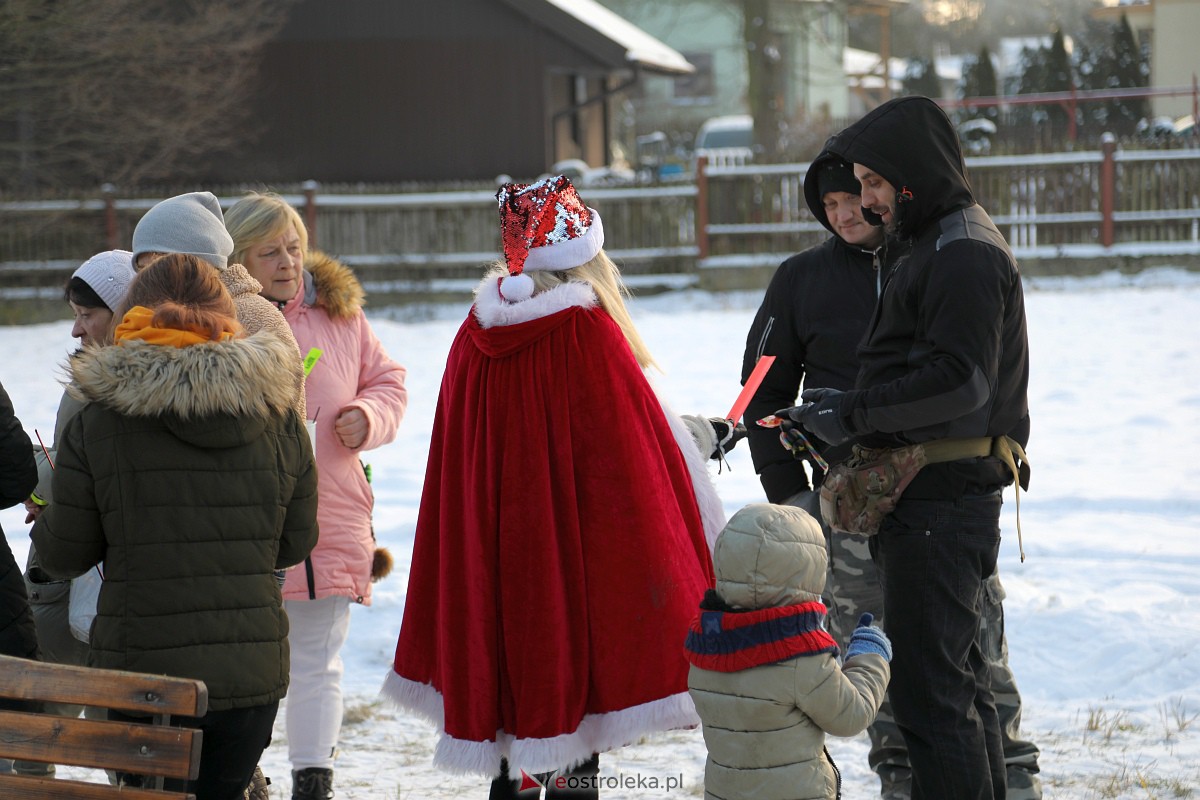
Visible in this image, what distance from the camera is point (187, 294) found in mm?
2674

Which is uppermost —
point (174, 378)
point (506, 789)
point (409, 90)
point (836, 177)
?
point (409, 90)

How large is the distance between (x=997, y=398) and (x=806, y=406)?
1.51 feet

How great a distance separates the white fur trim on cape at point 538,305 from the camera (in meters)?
2.99

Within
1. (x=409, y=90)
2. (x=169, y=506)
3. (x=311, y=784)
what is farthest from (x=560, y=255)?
(x=409, y=90)

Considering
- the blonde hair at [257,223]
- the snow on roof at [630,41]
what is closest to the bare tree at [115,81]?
the snow on roof at [630,41]

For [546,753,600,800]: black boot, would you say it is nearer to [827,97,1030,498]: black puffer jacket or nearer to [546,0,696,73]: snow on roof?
[827,97,1030,498]: black puffer jacket

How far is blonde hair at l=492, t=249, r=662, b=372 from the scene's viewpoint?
3.08 metres

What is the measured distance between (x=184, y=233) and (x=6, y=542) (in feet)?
3.05

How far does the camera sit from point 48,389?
35.9 ft

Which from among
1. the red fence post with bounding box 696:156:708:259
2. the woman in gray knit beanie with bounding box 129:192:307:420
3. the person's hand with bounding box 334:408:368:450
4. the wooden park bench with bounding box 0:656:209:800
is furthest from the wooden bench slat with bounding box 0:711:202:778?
the red fence post with bounding box 696:156:708:259

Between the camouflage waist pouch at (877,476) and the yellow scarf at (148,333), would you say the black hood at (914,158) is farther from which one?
the yellow scarf at (148,333)

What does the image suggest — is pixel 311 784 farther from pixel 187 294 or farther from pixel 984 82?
pixel 984 82

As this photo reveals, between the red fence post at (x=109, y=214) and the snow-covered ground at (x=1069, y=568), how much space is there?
4236 mm

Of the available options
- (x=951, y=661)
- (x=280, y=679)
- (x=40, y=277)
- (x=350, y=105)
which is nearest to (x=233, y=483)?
(x=280, y=679)
